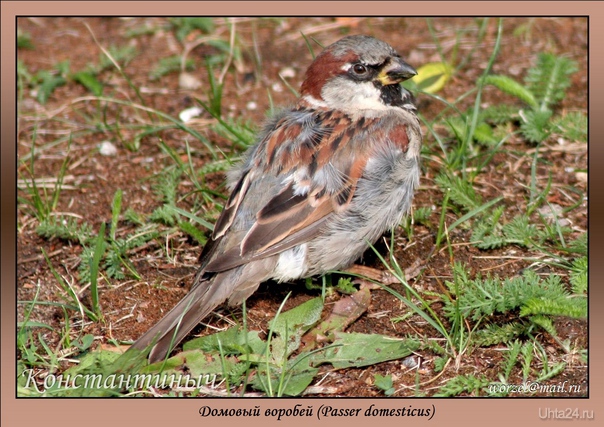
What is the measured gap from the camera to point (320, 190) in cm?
435

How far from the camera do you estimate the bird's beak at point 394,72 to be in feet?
15.5

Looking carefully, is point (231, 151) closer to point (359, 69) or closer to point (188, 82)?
point (359, 69)

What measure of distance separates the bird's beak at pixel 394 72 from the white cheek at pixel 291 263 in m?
1.17

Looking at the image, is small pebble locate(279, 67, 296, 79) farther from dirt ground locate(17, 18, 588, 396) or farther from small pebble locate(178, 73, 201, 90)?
small pebble locate(178, 73, 201, 90)

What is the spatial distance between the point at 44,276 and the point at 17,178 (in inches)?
38.8

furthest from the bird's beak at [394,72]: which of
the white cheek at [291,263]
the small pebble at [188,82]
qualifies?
the small pebble at [188,82]

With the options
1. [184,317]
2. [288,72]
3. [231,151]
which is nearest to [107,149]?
[231,151]

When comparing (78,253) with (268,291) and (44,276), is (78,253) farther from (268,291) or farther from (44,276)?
(268,291)

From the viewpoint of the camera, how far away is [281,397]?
148 inches

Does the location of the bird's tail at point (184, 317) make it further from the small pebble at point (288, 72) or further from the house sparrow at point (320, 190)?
the small pebble at point (288, 72)

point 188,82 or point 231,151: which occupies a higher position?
point 188,82

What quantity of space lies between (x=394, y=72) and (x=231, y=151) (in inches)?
51.0

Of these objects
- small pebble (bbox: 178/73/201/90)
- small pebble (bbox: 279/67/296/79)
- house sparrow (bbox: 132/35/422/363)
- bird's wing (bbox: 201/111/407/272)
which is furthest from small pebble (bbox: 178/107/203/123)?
bird's wing (bbox: 201/111/407/272)

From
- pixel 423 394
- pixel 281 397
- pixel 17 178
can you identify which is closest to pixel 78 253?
pixel 17 178
